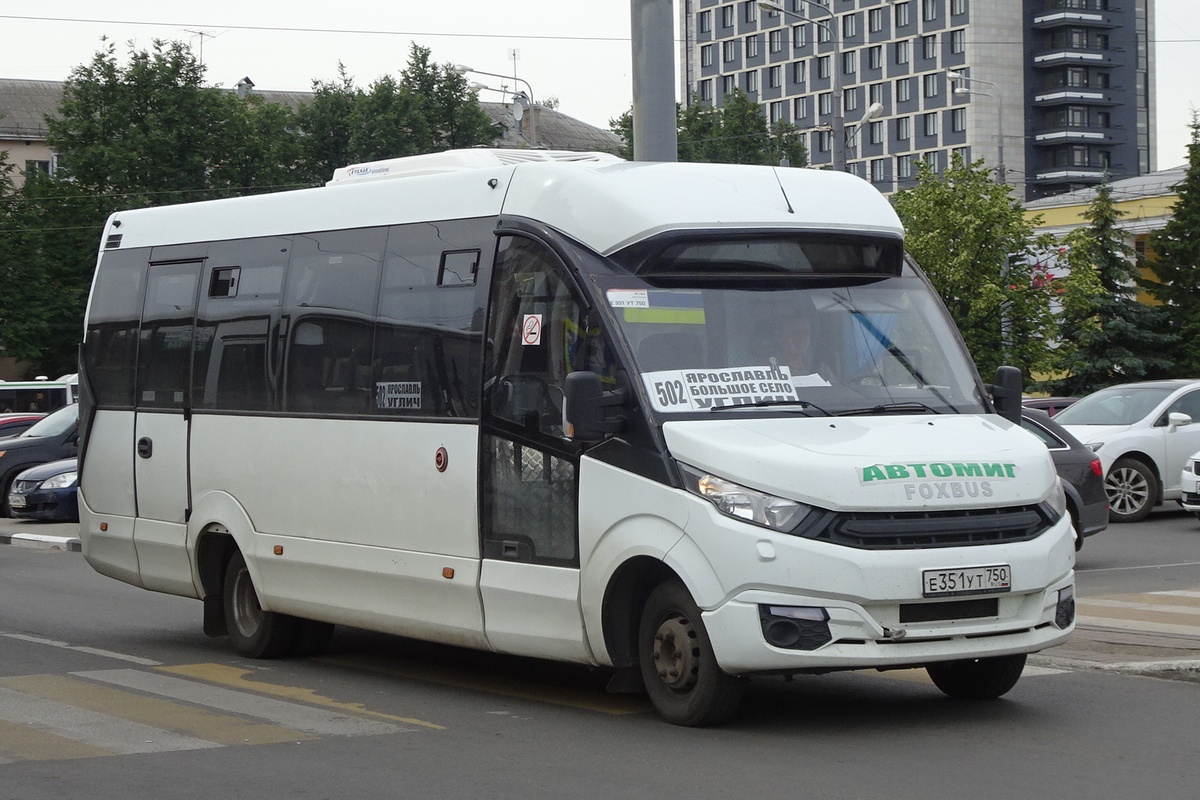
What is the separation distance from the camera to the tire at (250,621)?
10.8m

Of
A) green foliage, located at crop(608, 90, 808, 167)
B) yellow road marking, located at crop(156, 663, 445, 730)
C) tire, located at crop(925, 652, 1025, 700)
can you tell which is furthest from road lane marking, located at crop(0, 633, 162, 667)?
green foliage, located at crop(608, 90, 808, 167)

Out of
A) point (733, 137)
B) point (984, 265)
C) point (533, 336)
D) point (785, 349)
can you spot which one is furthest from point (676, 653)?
A: point (733, 137)

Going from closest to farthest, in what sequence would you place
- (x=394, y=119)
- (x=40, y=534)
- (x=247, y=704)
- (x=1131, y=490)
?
(x=247, y=704) < (x=1131, y=490) < (x=40, y=534) < (x=394, y=119)

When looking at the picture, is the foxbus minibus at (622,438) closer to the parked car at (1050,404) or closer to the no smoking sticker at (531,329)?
the no smoking sticker at (531,329)

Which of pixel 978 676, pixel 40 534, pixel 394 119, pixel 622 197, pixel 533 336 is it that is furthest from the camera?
pixel 394 119

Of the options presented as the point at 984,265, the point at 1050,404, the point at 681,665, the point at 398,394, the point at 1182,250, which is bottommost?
the point at 681,665

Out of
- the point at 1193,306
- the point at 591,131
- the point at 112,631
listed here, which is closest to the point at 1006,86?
the point at 591,131

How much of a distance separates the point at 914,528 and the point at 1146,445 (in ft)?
46.6

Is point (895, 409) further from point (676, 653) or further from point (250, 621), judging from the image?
point (250, 621)

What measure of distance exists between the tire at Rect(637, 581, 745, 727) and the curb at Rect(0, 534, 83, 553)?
14.3 m

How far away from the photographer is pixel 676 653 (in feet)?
25.6

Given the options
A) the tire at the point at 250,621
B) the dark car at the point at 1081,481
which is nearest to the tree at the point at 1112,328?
the dark car at the point at 1081,481

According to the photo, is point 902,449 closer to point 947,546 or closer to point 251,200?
point 947,546

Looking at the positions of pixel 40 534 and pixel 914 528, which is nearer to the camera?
pixel 914 528
